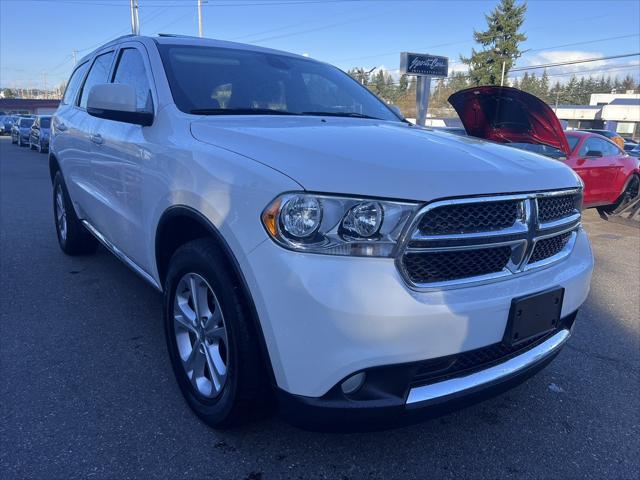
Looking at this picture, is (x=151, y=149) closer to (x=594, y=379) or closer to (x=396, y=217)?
(x=396, y=217)

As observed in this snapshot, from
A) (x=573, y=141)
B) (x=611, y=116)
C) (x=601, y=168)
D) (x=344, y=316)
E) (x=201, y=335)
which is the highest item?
(x=611, y=116)

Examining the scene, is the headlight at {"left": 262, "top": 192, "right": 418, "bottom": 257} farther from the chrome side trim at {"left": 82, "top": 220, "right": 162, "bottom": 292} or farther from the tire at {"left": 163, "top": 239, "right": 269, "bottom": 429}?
the chrome side trim at {"left": 82, "top": 220, "right": 162, "bottom": 292}

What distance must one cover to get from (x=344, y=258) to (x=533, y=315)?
0.88m

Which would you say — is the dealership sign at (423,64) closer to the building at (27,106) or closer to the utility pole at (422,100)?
the utility pole at (422,100)

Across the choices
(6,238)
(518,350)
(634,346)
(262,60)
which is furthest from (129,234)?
(6,238)

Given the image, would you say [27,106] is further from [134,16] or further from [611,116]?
[611,116]

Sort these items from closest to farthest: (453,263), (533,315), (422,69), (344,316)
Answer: (344,316)
(453,263)
(533,315)
(422,69)

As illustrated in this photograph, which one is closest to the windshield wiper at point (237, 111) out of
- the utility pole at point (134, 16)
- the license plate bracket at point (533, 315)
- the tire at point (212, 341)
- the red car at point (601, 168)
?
the tire at point (212, 341)

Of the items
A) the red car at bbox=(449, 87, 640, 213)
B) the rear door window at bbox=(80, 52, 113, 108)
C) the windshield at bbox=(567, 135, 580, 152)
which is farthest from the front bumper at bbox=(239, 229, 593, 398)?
the windshield at bbox=(567, 135, 580, 152)

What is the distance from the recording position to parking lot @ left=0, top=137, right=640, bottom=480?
7.30 ft

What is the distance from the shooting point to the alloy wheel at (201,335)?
228 cm

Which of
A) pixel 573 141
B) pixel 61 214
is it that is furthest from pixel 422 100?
pixel 61 214

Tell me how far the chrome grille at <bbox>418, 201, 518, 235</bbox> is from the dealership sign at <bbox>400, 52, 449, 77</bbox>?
44.3 feet

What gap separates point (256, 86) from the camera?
10.4 ft
